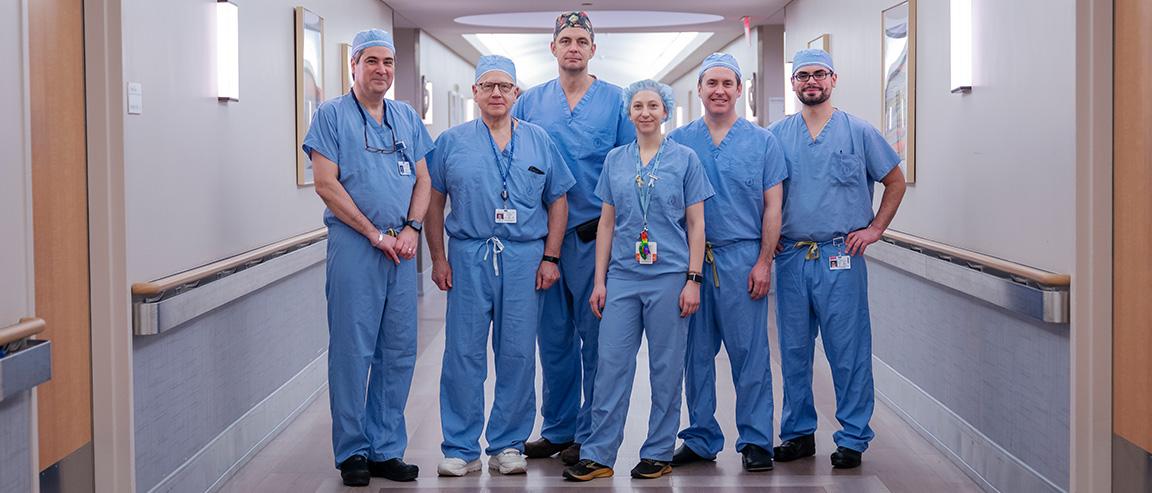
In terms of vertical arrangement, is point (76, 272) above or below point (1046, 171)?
below

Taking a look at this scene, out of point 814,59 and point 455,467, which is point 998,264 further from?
point 455,467

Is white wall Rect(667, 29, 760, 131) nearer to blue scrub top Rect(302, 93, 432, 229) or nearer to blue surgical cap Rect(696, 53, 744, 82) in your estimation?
blue surgical cap Rect(696, 53, 744, 82)

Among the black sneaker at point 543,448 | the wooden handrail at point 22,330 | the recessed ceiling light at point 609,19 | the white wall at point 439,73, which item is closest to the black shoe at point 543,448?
the black sneaker at point 543,448

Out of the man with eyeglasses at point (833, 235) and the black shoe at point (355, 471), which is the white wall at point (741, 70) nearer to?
the man with eyeglasses at point (833, 235)

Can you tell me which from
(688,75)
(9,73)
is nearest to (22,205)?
(9,73)

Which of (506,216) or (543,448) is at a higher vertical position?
(506,216)

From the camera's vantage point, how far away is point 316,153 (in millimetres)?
3889

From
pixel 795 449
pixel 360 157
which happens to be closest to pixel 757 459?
pixel 795 449

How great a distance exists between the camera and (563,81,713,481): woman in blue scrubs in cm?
393

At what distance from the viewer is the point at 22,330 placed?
8.46ft

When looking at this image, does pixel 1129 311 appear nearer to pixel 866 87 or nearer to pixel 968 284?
pixel 968 284

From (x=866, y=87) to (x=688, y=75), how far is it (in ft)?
40.1

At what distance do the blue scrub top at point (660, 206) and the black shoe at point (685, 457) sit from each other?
0.74 meters

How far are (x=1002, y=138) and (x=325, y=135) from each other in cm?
220
